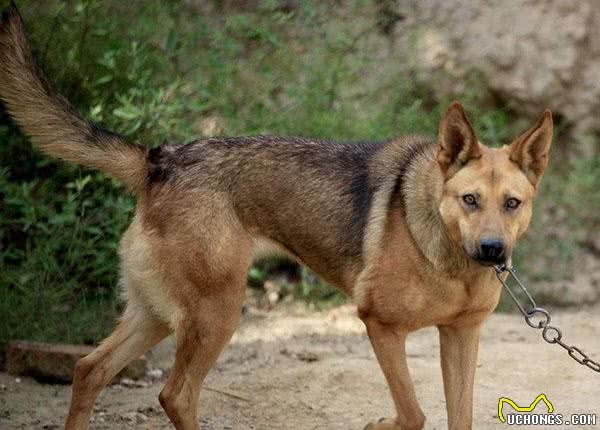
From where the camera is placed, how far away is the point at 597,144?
9.53 m

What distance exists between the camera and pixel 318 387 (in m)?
6.27

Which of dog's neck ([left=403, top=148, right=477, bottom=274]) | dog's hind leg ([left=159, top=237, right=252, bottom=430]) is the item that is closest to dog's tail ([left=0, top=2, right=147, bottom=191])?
dog's hind leg ([left=159, top=237, right=252, bottom=430])

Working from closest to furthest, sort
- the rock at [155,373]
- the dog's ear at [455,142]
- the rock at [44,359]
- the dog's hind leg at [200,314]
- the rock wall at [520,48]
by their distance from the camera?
the dog's ear at [455,142], the dog's hind leg at [200,314], the rock at [44,359], the rock at [155,373], the rock wall at [520,48]

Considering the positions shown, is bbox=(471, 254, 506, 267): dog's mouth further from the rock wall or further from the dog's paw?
the rock wall

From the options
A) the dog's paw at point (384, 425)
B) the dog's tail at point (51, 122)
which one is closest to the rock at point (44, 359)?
the dog's tail at point (51, 122)

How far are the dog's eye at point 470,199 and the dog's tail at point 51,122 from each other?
167cm

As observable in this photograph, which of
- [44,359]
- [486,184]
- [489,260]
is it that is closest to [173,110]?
[44,359]

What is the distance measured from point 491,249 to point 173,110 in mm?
3155

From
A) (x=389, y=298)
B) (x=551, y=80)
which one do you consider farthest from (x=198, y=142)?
(x=551, y=80)

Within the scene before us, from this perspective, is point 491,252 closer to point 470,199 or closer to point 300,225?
point 470,199

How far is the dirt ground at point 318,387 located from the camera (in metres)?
5.85

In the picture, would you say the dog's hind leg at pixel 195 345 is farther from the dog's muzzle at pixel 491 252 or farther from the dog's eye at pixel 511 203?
the dog's eye at pixel 511 203

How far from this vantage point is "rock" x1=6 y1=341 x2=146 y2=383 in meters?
6.38

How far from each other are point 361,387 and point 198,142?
5.82 feet
